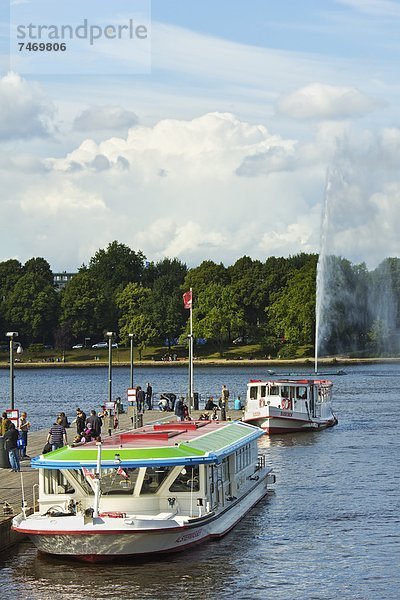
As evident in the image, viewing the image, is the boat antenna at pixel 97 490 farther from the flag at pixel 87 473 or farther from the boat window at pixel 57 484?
the boat window at pixel 57 484

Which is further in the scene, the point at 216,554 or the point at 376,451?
the point at 376,451

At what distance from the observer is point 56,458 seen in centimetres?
3831

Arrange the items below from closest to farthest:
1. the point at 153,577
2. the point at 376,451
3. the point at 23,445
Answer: the point at 153,577, the point at 23,445, the point at 376,451

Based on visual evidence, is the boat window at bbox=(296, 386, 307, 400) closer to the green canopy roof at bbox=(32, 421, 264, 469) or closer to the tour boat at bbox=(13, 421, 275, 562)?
the green canopy roof at bbox=(32, 421, 264, 469)

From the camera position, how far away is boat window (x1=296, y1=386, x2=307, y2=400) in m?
82.8

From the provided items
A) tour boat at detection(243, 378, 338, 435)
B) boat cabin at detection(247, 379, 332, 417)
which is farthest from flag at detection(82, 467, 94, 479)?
boat cabin at detection(247, 379, 332, 417)

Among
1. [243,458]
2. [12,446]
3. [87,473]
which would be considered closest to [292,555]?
[87,473]

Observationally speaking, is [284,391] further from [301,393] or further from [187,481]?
[187,481]

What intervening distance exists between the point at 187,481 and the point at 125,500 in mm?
2312

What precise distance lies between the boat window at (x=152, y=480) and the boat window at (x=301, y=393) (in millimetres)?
45381

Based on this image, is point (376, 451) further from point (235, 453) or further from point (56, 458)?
point (56, 458)

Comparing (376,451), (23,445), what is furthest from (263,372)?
(23,445)

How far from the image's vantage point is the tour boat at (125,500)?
3641 centimetres

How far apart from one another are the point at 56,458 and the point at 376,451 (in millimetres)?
35133
